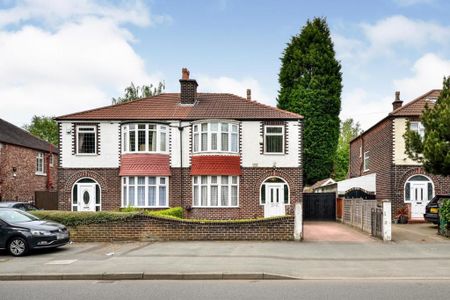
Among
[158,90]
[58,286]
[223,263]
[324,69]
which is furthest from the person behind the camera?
[158,90]

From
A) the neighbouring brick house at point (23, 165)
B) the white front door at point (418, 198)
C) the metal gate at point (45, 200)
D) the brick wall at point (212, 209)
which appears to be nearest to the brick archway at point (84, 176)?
the brick wall at point (212, 209)

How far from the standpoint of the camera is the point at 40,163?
139 feet

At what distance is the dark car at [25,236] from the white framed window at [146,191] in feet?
38.5

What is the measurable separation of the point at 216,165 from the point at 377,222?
32.4ft

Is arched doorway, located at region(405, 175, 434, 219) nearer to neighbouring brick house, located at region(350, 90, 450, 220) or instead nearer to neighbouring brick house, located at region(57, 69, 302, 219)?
neighbouring brick house, located at region(350, 90, 450, 220)

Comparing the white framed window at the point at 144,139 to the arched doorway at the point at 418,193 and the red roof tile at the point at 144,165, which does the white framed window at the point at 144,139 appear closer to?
the red roof tile at the point at 144,165

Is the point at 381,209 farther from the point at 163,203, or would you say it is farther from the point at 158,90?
the point at 158,90

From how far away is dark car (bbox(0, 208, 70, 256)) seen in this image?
1493 centimetres

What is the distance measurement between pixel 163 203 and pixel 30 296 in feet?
60.4

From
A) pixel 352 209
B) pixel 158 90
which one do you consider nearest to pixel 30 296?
pixel 352 209

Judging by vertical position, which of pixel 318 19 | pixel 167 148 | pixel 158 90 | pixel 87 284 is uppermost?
pixel 318 19

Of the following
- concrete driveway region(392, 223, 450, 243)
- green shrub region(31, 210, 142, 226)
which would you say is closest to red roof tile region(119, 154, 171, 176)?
green shrub region(31, 210, 142, 226)

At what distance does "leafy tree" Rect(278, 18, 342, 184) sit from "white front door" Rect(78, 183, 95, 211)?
2409cm

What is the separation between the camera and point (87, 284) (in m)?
10.6
